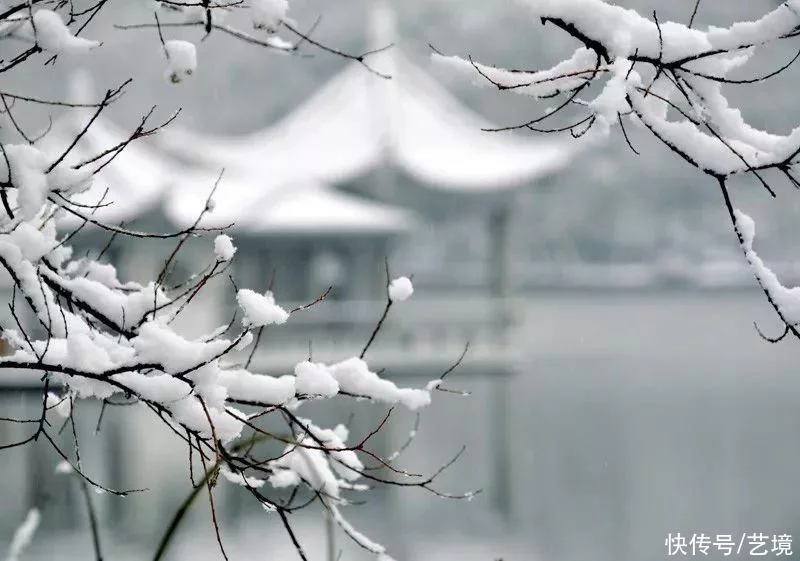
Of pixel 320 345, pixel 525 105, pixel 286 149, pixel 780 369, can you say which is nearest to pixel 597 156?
pixel 525 105

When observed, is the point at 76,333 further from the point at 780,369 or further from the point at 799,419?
the point at 780,369

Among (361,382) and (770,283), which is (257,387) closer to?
(361,382)

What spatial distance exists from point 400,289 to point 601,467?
13.5 metres

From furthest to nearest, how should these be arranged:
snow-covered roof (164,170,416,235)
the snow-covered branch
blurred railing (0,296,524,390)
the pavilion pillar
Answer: the pavilion pillar
snow-covered roof (164,170,416,235)
blurred railing (0,296,524,390)
the snow-covered branch

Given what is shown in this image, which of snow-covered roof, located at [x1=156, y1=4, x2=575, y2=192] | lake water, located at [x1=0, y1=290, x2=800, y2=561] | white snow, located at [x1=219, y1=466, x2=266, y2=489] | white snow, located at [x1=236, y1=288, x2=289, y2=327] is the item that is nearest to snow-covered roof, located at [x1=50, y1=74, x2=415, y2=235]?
snow-covered roof, located at [x1=156, y1=4, x2=575, y2=192]

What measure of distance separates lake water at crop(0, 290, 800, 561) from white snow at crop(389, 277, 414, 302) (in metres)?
8.22

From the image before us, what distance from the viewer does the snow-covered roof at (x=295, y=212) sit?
12.1 meters

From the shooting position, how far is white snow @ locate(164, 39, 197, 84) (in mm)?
2068

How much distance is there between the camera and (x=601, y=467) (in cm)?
1494

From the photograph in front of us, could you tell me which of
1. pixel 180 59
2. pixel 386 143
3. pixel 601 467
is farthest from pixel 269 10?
pixel 601 467

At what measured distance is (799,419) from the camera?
1823 centimetres

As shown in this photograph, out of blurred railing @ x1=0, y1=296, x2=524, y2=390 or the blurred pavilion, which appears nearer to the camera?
blurred railing @ x1=0, y1=296, x2=524, y2=390

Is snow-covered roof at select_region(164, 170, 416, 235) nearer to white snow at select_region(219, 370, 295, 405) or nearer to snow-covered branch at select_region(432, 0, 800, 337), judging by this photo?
white snow at select_region(219, 370, 295, 405)

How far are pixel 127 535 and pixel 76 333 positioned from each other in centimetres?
1051
